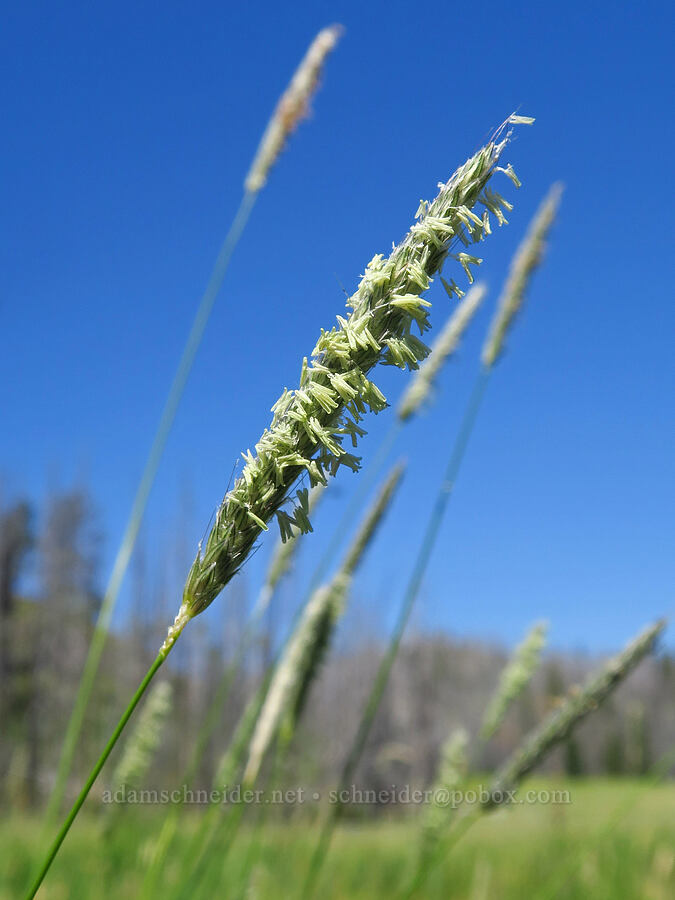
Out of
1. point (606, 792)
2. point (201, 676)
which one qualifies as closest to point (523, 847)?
point (201, 676)

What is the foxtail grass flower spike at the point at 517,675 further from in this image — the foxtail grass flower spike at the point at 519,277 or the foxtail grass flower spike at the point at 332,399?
the foxtail grass flower spike at the point at 332,399

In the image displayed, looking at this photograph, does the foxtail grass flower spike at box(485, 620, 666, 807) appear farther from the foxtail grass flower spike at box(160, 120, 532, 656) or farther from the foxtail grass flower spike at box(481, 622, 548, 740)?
the foxtail grass flower spike at box(160, 120, 532, 656)

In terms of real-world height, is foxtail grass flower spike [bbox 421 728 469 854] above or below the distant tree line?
below

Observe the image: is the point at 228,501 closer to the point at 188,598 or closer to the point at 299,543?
→ the point at 188,598

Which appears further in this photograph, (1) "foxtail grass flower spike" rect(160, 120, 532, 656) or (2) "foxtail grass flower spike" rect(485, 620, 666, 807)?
(2) "foxtail grass flower spike" rect(485, 620, 666, 807)

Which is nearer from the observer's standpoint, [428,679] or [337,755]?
[337,755]

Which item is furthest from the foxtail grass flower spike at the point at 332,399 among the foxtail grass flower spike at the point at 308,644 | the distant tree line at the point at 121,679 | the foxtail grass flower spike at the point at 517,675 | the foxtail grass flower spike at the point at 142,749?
the distant tree line at the point at 121,679

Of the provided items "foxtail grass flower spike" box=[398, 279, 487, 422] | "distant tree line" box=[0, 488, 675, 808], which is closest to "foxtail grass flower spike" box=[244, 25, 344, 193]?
"foxtail grass flower spike" box=[398, 279, 487, 422]
